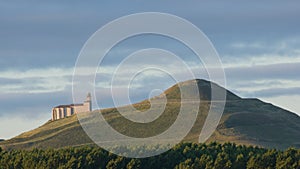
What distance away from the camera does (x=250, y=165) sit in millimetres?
91688

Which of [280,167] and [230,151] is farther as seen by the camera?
[230,151]

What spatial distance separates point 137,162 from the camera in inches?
3669

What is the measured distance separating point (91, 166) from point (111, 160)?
2.44 meters

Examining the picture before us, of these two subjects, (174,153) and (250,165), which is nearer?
(250,165)

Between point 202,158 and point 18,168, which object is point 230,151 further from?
point 18,168

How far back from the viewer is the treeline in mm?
92125

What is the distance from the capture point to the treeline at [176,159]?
92125 mm

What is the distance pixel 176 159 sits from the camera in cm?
9631

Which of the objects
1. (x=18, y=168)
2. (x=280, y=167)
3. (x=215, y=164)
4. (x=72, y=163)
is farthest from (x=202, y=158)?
(x=18, y=168)

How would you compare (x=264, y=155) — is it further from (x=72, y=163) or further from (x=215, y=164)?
(x=72, y=163)

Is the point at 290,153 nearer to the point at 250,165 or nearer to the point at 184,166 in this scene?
the point at 250,165

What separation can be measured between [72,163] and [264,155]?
22.3m

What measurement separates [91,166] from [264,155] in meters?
20.1

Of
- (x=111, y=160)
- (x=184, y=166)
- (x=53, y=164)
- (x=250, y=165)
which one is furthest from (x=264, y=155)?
(x=53, y=164)
